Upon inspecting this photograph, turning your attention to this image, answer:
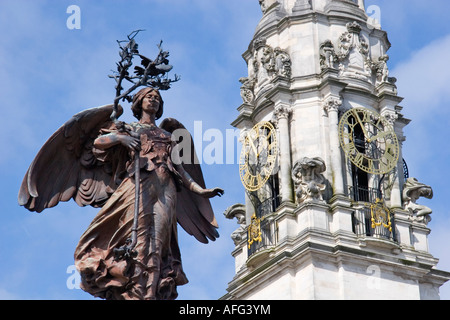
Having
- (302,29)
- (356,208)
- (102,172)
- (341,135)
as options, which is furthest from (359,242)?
(102,172)

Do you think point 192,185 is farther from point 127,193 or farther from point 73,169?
point 73,169

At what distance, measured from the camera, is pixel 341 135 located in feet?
180

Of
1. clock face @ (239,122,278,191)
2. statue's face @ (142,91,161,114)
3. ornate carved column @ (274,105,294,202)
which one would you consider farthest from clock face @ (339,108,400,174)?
statue's face @ (142,91,161,114)

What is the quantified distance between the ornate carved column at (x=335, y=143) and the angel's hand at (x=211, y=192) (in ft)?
118

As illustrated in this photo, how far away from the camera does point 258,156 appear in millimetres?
56531

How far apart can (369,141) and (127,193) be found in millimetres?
38417

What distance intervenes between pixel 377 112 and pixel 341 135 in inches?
121

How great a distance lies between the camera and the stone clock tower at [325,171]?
52062mm

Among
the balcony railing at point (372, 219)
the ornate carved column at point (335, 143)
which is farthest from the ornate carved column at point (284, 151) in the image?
the balcony railing at point (372, 219)

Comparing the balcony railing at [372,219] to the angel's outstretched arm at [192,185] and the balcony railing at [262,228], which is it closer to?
the balcony railing at [262,228]

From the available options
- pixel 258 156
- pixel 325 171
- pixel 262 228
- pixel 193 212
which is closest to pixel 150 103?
pixel 193 212

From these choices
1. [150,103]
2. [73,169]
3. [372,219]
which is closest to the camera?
[150,103]
